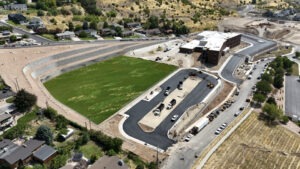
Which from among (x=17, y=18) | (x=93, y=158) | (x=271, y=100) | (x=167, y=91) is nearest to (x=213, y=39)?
(x=167, y=91)

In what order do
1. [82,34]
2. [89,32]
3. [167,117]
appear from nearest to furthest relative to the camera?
[167,117] < [82,34] < [89,32]

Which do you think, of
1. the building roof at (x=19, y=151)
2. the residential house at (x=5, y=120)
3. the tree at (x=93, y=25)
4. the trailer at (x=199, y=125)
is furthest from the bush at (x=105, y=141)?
the tree at (x=93, y=25)

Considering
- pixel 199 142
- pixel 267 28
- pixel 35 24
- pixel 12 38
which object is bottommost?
pixel 199 142

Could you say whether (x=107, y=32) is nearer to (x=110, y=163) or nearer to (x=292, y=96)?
(x=292, y=96)

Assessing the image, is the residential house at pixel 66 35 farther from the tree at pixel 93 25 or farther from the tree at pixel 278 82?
the tree at pixel 278 82

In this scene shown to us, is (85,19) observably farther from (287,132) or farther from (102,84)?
(287,132)

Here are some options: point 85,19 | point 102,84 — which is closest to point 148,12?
point 85,19
